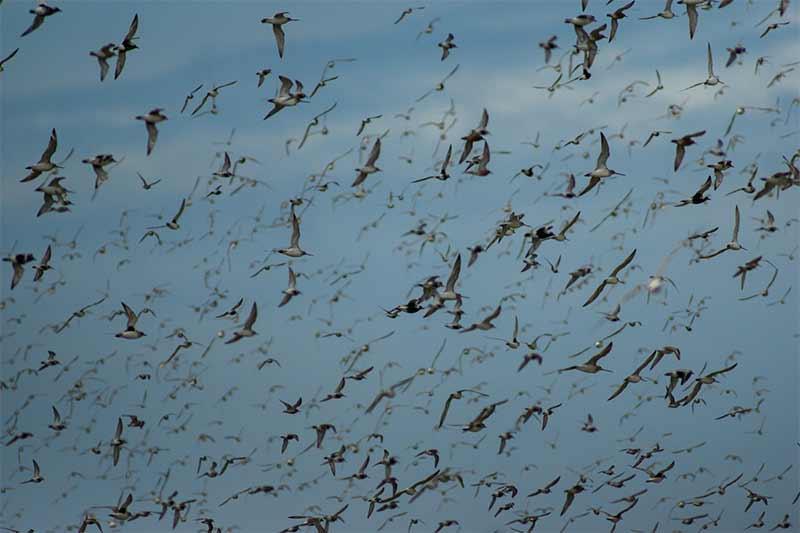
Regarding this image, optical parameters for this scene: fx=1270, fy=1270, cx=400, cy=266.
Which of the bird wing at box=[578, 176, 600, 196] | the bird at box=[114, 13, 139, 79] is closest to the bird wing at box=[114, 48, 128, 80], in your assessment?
the bird at box=[114, 13, 139, 79]

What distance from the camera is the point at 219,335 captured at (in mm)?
35844

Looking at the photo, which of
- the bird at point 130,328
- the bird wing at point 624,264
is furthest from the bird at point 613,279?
the bird at point 130,328

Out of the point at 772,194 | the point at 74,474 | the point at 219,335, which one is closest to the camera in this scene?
the point at 772,194

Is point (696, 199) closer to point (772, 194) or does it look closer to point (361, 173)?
point (772, 194)

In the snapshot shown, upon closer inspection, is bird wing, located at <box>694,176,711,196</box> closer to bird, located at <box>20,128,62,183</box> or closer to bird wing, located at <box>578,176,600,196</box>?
bird wing, located at <box>578,176,600,196</box>

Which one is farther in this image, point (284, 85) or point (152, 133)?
point (284, 85)

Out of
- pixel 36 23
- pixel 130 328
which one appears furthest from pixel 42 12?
pixel 130 328

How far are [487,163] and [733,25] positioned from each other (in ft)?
25.1

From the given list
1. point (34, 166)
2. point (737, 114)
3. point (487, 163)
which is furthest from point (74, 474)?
point (737, 114)

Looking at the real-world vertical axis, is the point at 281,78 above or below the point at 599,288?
above

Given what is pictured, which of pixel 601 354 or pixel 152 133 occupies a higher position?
pixel 152 133


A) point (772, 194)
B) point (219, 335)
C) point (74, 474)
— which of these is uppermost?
point (772, 194)

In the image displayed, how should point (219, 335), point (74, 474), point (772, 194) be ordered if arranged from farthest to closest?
point (74, 474) → point (219, 335) → point (772, 194)

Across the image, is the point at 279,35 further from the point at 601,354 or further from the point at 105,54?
the point at 601,354
